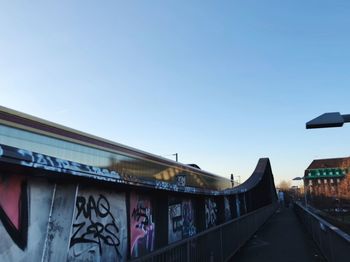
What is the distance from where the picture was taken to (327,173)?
1960 inches

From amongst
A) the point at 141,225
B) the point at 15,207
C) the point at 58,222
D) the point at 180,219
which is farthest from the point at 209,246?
the point at 15,207

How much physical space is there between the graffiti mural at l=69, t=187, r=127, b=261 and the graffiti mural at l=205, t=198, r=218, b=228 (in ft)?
30.8

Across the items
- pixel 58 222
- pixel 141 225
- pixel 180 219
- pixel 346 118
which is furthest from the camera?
pixel 180 219

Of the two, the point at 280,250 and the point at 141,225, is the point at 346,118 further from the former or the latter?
the point at 280,250

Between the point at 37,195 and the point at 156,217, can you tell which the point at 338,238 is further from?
the point at 37,195

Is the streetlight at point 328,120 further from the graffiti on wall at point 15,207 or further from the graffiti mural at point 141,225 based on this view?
the graffiti on wall at point 15,207

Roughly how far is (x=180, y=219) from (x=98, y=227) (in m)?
6.37

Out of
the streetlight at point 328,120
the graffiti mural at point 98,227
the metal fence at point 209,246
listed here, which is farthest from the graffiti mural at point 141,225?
the streetlight at point 328,120

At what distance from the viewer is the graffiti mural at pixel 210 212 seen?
63.3 feet

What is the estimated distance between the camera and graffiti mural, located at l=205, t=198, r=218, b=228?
1929 cm

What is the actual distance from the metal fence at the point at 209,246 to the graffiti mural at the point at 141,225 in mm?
1984

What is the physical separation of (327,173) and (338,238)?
142 feet

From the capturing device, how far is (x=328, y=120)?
972 centimetres

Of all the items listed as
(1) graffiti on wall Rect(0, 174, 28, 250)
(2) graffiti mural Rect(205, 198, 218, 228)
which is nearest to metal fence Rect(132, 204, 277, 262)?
(1) graffiti on wall Rect(0, 174, 28, 250)
